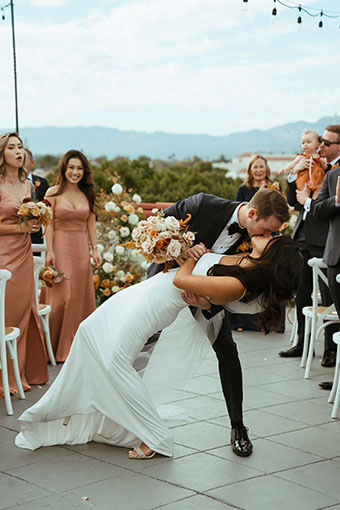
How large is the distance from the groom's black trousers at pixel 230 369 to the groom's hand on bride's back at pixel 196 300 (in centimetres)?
33

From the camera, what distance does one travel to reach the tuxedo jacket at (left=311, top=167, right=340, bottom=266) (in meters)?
5.03

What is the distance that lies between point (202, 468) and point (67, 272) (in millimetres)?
3200

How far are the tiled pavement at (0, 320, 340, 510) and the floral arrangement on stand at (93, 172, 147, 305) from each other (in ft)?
10.7

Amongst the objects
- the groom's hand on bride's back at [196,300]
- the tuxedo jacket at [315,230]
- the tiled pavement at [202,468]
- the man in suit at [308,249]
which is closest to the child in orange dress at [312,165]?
the man in suit at [308,249]

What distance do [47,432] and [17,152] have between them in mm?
2181

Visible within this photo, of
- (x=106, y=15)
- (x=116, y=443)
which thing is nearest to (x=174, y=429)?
(x=116, y=443)

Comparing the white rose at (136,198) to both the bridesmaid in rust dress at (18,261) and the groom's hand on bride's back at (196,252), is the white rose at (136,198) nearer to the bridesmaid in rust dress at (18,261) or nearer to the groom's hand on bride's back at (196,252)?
the bridesmaid in rust dress at (18,261)

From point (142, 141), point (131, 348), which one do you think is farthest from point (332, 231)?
point (142, 141)

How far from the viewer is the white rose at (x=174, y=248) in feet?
11.5

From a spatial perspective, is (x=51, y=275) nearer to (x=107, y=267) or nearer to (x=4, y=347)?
(x=4, y=347)

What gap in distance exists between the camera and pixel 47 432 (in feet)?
12.7

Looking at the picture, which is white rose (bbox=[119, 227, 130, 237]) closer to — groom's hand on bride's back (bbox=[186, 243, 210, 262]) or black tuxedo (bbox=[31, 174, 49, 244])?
black tuxedo (bbox=[31, 174, 49, 244])

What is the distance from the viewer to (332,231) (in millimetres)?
5156

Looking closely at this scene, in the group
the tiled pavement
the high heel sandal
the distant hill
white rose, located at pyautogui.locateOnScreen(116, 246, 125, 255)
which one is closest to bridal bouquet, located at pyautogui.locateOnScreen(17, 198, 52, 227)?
the tiled pavement
